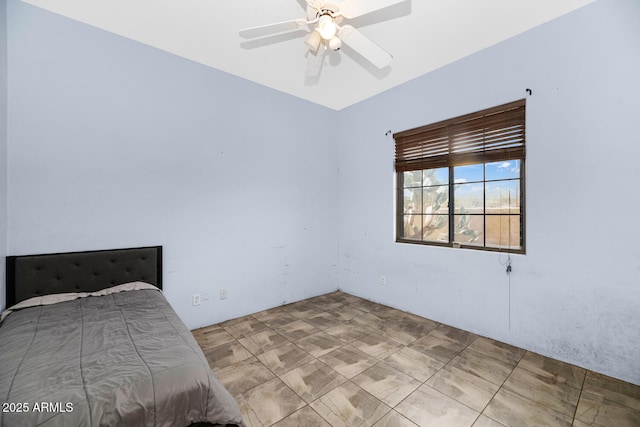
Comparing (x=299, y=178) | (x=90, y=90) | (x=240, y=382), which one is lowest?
(x=240, y=382)

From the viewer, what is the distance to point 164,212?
8.70 ft

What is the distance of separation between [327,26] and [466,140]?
185 centimetres

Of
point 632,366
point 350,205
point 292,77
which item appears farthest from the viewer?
point 350,205

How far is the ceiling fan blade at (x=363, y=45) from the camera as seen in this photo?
1.92m

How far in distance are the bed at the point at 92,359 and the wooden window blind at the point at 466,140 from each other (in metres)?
2.88

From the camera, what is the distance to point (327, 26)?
70.8 inches

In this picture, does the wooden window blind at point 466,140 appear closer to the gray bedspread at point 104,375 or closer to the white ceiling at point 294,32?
the white ceiling at point 294,32

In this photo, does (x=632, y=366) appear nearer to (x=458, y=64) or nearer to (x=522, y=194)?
(x=522, y=194)

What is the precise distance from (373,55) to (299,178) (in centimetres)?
187

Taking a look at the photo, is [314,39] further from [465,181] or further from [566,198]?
[566,198]

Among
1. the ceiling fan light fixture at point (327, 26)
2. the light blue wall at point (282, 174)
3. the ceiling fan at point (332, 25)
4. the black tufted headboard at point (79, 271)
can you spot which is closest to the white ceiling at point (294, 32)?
the light blue wall at point (282, 174)

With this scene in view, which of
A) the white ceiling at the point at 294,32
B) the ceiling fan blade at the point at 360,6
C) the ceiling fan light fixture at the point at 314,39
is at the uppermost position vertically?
the white ceiling at the point at 294,32

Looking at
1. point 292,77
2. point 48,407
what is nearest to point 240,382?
point 48,407

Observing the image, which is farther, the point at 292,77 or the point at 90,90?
the point at 292,77
